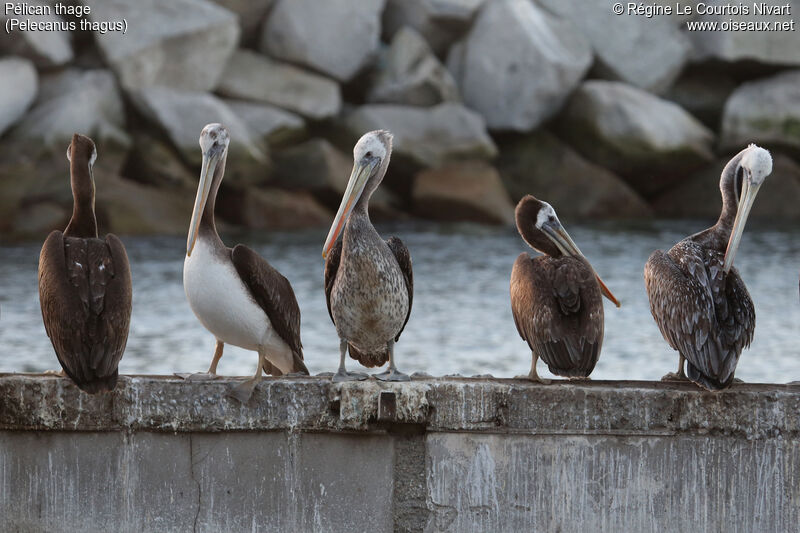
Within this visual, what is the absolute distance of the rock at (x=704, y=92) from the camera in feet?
78.2

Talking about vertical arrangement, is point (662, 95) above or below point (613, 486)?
above

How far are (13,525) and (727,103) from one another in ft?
64.7

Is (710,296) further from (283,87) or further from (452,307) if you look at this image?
(283,87)

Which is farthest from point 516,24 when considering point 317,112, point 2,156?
point 2,156

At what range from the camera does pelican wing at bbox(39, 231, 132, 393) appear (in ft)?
14.6

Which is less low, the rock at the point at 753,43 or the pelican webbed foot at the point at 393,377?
the rock at the point at 753,43

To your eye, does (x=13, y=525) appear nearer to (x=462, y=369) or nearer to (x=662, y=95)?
(x=462, y=369)

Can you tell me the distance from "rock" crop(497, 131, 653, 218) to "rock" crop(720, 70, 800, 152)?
2136 mm

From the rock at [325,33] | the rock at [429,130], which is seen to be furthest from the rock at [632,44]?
the rock at [325,33]

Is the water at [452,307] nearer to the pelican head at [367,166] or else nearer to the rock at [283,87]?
the rock at [283,87]

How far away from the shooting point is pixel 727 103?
22047mm

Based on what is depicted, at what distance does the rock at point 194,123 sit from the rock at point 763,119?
9003 millimetres

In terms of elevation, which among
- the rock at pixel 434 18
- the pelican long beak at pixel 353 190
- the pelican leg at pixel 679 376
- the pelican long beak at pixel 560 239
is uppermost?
the rock at pixel 434 18

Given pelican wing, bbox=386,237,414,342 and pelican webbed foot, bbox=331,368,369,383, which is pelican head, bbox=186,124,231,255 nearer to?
pelican wing, bbox=386,237,414,342
